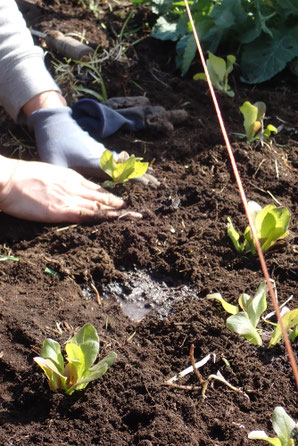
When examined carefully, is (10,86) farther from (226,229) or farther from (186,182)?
(226,229)

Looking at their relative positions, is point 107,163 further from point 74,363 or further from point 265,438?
point 265,438

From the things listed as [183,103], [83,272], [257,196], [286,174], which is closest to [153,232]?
[83,272]

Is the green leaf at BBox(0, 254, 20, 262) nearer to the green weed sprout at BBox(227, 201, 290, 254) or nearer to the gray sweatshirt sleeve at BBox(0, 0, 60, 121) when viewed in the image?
the green weed sprout at BBox(227, 201, 290, 254)

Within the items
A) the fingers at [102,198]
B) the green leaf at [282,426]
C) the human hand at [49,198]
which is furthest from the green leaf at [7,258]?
the green leaf at [282,426]

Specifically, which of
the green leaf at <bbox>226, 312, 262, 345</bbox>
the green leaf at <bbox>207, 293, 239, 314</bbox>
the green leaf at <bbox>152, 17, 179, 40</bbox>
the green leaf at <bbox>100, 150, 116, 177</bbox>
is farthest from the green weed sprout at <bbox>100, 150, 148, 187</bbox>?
the green leaf at <bbox>152, 17, 179, 40</bbox>

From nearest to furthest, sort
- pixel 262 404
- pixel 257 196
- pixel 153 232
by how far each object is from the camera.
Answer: pixel 262 404
pixel 153 232
pixel 257 196

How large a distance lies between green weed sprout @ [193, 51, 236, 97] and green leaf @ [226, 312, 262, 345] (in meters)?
1.33

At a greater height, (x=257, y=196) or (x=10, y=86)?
(x=10, y=86)

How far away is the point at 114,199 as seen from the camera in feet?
7.20

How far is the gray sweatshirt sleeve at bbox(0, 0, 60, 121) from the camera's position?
2531 mm

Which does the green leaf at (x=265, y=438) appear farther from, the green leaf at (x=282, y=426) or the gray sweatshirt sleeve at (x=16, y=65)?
the gray sweatshirt sleeve at (x=16, y=65)

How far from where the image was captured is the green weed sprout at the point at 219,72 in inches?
102

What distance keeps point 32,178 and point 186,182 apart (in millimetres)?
573

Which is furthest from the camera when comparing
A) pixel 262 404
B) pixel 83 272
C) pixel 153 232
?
pixel 153 232
